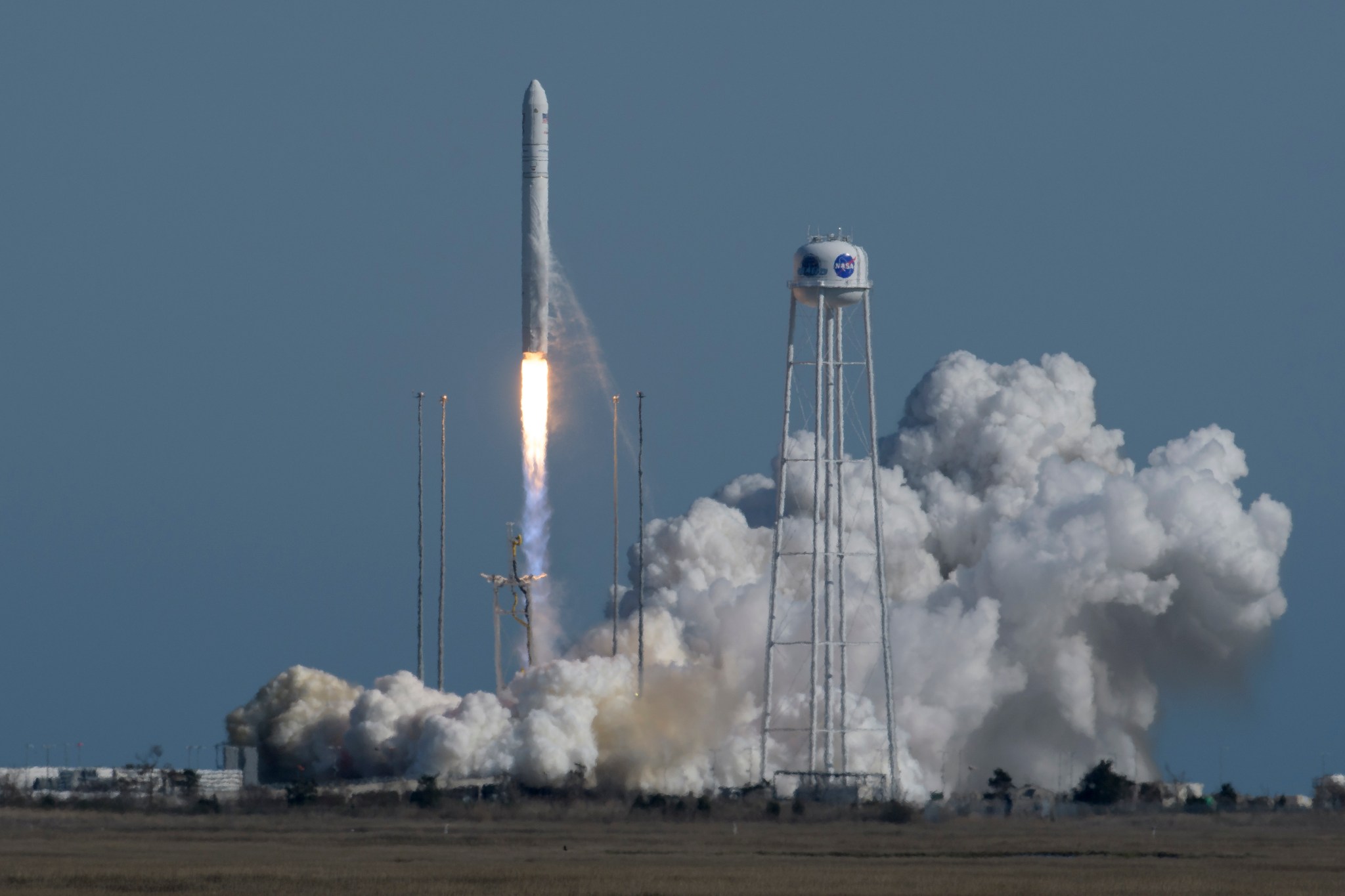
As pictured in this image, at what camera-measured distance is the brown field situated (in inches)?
2938

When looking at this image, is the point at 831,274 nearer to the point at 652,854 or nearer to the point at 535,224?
the point at 535,224

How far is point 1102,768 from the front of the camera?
113375 mm

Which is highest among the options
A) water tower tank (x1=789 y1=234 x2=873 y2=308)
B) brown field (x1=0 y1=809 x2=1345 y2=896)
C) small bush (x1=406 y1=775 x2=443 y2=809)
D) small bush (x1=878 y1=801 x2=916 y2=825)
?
water tower tank (x1=789 y1=234 x2=873 y2=308)

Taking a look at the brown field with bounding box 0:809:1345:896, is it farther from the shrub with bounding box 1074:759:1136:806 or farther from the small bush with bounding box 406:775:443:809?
the shrub with bounding box 1074:759:1136:806

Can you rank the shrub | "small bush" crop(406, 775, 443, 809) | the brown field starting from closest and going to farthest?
the brown field, "small bush" crop(406, 775, 443, 809), the shrub

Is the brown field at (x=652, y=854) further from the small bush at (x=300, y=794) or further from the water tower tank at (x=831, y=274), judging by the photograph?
the water tower tank at (x=831, y=274)

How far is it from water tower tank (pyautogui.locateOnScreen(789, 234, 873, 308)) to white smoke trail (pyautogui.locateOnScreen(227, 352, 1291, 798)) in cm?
1413

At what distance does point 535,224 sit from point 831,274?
32.9 feet

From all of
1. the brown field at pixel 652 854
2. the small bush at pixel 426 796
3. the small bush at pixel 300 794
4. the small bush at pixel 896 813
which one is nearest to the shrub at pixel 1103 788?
the brown field at pixel 652 854

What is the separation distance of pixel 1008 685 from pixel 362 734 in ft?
78.7


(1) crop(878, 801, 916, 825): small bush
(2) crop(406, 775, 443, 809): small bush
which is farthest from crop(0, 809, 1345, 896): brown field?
(2) crop(406, 775, 443, 809): small bush

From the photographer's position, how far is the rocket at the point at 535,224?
106500 millimetres

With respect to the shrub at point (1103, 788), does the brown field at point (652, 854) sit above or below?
below

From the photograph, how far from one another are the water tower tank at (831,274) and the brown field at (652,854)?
56.3ft
